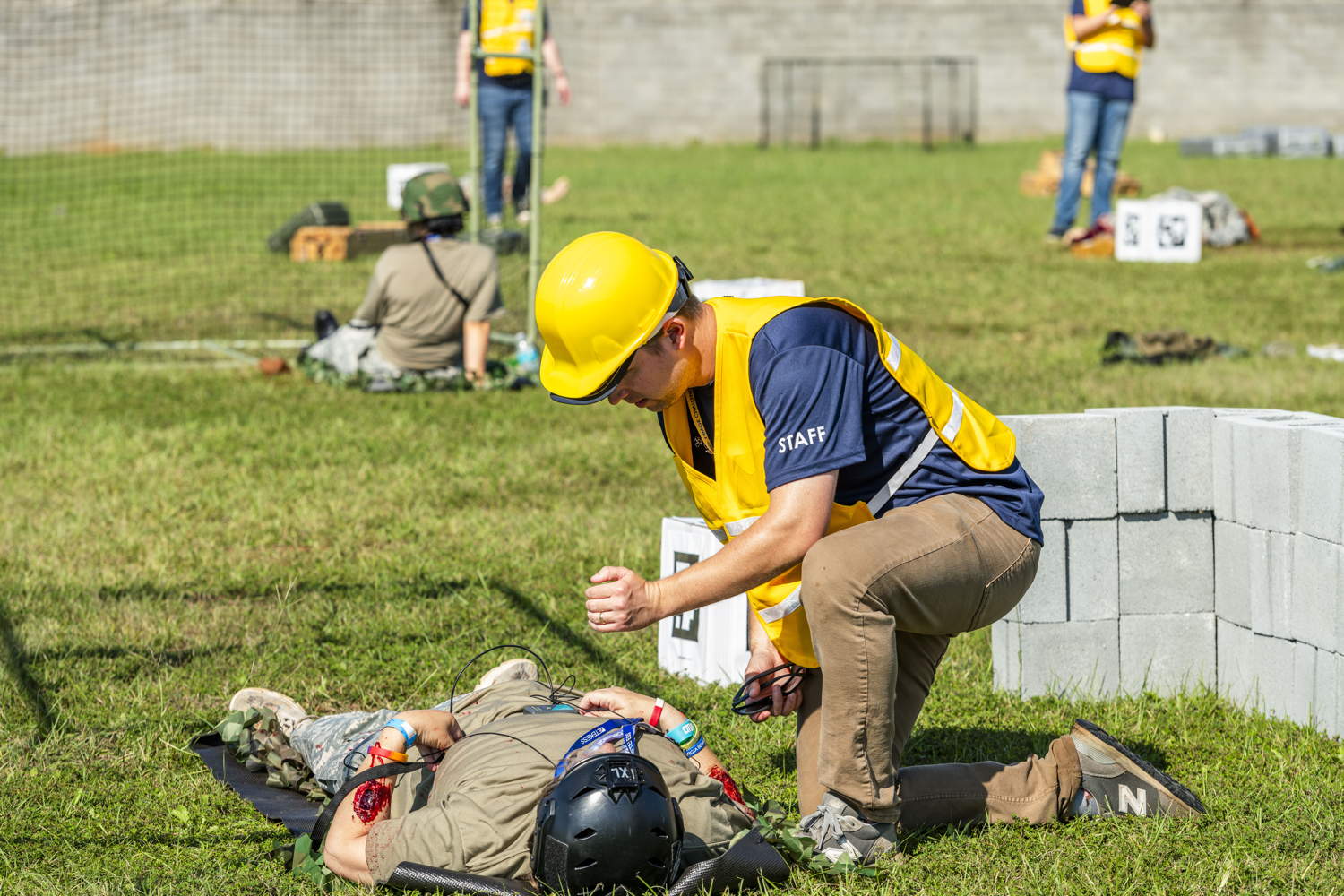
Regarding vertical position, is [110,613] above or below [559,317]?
below

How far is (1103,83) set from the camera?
571 inches

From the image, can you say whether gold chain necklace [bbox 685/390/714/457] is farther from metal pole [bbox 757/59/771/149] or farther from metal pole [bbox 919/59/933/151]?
metal pole [bbox 919/59/933/151]

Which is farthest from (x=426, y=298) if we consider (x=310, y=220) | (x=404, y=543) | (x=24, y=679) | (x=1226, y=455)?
(x=310, y=220)

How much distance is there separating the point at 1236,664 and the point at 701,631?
1.79m

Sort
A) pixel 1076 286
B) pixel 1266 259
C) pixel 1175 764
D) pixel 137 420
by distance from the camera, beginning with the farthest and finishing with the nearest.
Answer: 1. pixel 1266 259
2. pixel 1076 286
3. pixel 137 420
4. pixel 1175 764

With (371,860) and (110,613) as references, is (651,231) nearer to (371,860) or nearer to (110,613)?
(110,613)

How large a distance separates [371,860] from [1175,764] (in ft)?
7.85

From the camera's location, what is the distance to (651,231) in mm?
17359

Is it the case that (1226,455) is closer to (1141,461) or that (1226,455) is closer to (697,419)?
(1141,461)

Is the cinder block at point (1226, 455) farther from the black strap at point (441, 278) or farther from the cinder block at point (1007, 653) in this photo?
the black strap at point (441, 278)

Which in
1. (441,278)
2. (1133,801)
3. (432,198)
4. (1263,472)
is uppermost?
(432,198)

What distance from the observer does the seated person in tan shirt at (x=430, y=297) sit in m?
10.0

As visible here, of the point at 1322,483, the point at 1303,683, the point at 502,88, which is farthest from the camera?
the point at 502,88

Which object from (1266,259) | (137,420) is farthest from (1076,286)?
(137,420)
